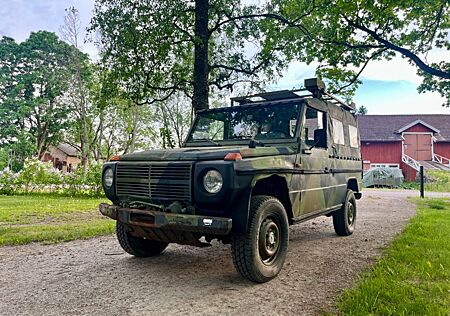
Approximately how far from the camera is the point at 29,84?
29.1 metres

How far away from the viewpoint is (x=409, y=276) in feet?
12.7

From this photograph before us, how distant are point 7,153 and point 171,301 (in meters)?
29.9

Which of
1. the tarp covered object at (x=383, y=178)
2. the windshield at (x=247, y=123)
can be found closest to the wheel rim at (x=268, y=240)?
the windshield at (x=247, y=123)

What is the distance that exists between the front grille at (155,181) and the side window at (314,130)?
1.98 m

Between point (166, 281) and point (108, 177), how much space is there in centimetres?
151

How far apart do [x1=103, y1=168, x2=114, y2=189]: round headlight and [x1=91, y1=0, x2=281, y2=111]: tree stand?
16.6 ft

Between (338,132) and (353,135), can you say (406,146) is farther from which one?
(338,132)

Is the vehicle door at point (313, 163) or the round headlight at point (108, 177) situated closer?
the round headlight at point (108, 177)

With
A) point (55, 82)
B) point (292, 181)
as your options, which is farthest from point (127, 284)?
point (55, 82)

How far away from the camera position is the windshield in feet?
15.7

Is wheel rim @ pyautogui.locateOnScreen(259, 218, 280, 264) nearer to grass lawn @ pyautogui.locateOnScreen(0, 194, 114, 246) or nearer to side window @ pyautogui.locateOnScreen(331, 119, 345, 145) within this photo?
side window @ pyautogui.locateOnScreen(331, 119, 345, 145)

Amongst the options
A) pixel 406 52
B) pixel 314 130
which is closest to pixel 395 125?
pixel 406 52

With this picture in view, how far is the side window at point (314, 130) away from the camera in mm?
4805

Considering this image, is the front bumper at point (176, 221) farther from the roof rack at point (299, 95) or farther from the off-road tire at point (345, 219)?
the off-road tire at point (345, 219)
